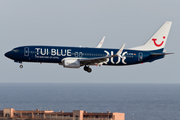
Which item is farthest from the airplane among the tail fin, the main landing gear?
the tail fin

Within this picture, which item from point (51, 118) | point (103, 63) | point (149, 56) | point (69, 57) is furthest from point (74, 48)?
point (51, 118)

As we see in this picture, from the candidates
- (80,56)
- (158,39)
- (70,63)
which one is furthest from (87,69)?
(158,39)

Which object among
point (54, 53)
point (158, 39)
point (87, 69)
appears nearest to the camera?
point (54, 53)

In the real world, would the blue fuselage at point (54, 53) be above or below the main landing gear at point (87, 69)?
above

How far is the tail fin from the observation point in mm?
83375

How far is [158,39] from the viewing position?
85500mm

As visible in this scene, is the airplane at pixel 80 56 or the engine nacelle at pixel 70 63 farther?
the airplane at pixel 80 56

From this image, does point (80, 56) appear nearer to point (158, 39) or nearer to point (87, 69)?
point (87, 69)

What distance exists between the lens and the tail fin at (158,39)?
83.4 m

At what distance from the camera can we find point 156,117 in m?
186

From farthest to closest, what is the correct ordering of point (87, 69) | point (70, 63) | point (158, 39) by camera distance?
1. point (158, 39)
2. point (87, 69)
3. point (70, 63)

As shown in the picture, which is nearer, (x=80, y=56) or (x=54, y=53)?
(x=54, y=53)

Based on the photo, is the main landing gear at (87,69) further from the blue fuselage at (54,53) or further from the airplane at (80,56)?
the blue fuselage at (54,53)

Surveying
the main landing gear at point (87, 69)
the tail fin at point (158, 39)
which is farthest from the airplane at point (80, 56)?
the tail fin at point (158, 39)
